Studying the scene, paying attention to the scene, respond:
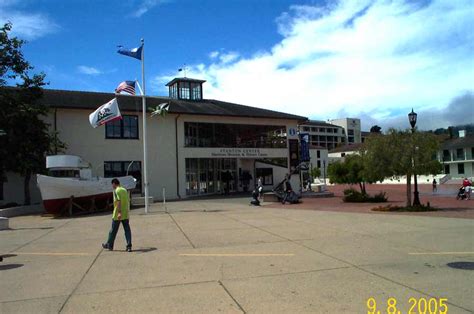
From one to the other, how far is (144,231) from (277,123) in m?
26.4

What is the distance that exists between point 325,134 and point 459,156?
74160mm

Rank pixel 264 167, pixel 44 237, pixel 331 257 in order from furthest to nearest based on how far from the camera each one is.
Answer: pixel 264 167, pixel 44 237, pixel 331 257

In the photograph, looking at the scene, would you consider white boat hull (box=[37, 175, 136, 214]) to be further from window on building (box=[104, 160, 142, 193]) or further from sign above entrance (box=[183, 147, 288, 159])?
sign above entrance (box=[183, 147, 288, 159])

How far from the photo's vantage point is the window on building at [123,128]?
33.6 metres

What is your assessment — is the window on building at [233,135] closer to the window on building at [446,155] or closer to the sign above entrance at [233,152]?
the sign above entrance at [233,152]

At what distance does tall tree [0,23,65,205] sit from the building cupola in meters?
14.3

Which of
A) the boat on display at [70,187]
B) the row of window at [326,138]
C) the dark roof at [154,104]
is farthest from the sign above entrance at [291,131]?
the row of window at [326,138]

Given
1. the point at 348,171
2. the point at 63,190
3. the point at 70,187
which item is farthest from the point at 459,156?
Result: the point at 63,190

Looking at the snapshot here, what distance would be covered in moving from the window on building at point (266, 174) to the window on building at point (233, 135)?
4823mm

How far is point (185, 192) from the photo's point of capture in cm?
3584

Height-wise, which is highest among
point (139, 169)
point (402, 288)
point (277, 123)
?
point (277, 123)

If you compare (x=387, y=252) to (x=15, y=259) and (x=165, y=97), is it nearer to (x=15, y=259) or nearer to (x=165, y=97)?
(x=15, y=259)

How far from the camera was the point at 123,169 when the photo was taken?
3378cm

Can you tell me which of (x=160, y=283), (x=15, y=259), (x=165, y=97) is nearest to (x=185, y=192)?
(x=165, y=97)
